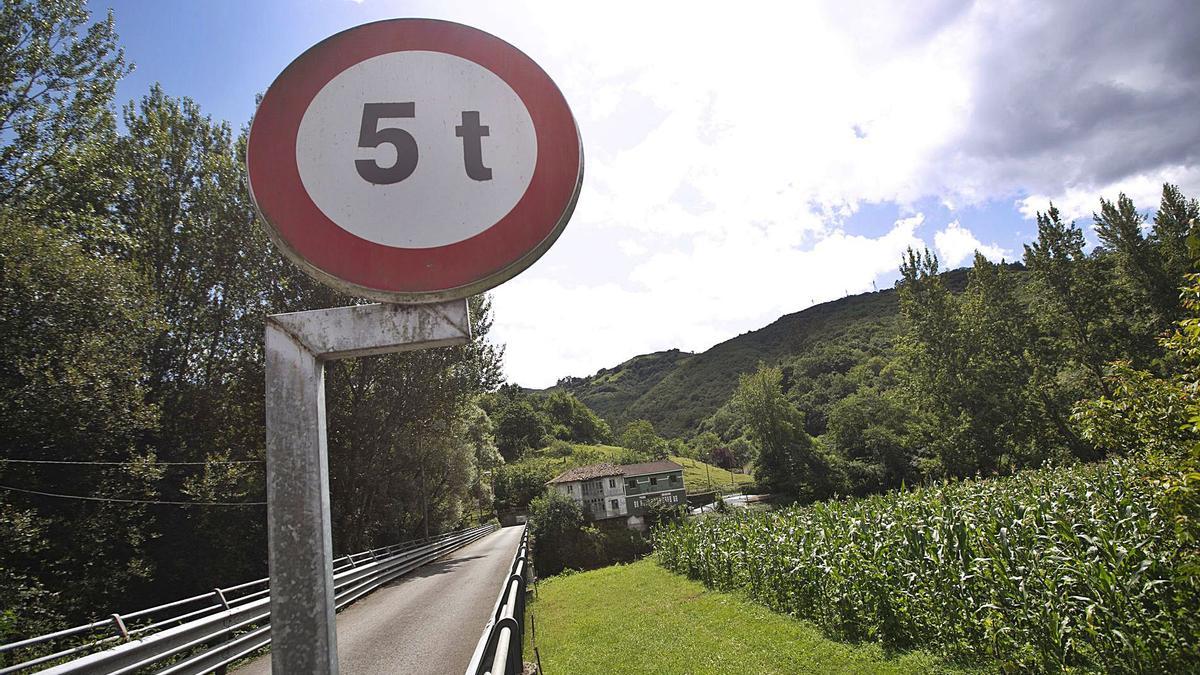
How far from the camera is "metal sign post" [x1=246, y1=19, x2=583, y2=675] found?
4.50ft

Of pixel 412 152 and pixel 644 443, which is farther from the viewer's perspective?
pixel 644 443

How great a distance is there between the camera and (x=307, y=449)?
123 centimetres

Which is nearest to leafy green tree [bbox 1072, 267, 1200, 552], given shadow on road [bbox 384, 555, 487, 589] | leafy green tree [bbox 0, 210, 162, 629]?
shadow on road [bbox 384, 555, 487, 589]

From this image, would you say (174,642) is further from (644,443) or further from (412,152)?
(644,443)

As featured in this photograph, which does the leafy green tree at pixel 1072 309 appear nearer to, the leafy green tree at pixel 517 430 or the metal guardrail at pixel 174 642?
the metal guardrail at pixel 174 642

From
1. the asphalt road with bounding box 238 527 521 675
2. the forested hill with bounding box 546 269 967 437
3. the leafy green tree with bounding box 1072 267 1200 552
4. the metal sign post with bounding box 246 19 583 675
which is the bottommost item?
the asphalt road with bounding box 238 527 521 675

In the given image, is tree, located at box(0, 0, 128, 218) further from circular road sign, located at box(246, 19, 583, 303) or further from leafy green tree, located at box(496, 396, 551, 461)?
leafy green tree, located at box(496, 396, 551, 461)

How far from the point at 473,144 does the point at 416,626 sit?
391 inches

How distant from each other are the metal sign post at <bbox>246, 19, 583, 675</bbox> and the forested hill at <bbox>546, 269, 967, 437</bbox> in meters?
126

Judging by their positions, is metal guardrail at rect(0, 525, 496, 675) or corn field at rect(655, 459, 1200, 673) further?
corn field at rect(655, 459, 1200, 673)

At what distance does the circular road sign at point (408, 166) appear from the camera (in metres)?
1.39

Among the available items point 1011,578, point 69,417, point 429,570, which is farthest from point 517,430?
point 1011,578

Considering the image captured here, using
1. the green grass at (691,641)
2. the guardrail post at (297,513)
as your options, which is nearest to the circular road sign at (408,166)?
the guardrail post at (297,513)

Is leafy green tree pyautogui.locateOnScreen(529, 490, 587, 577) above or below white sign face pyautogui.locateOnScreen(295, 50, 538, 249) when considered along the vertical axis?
below
